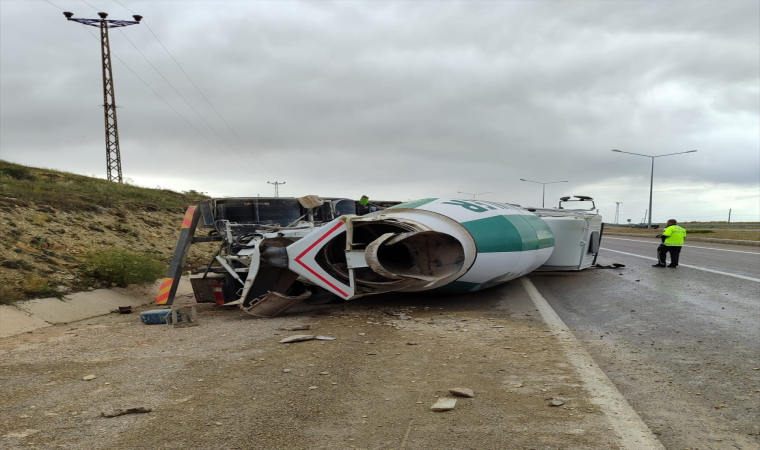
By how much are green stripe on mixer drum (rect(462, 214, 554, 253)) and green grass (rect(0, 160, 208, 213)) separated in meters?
11.0

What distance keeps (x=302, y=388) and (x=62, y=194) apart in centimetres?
1495

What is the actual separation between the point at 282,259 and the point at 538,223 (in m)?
5.51

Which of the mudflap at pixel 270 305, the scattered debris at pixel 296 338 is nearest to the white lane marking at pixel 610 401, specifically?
the scattered debris at pixel 296 338

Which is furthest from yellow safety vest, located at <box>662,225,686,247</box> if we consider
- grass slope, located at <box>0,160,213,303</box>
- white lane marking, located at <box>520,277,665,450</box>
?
grass slope, located at <box>0,160,213,303</box>

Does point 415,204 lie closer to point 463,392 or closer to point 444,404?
point 463,392

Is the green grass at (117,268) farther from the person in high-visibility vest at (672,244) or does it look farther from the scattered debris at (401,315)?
the person in high-visibility vest at (672,244)

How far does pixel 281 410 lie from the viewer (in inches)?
155

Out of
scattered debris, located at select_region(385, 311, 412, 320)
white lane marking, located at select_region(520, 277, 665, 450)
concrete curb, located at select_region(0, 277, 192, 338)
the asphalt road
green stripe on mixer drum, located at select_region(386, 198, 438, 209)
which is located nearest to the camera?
white lane marking, located at select_region(520, 277, 665, 450)

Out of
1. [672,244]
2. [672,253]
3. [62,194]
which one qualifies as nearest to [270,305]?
[62,194]

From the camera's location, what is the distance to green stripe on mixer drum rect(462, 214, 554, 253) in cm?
848

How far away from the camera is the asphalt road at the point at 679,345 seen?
376 cm

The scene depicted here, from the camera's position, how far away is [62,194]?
1653cm

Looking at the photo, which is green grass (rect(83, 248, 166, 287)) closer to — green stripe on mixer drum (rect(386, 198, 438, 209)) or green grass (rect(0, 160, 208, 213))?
green grass (rect(0, 160, 208, 213))

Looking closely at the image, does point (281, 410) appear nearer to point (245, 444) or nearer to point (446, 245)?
point (245, 444)
